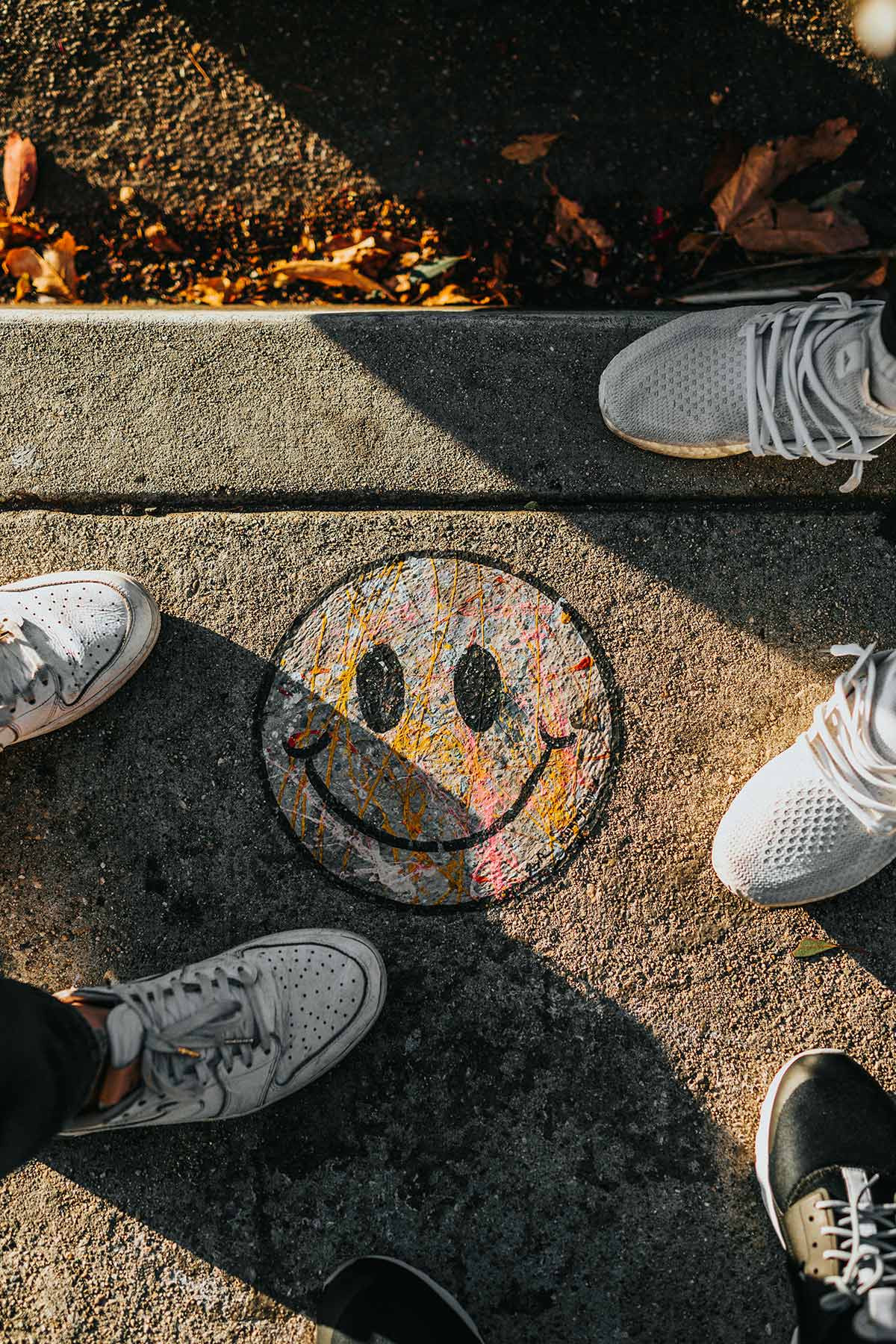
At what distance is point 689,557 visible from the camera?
1.93 meters

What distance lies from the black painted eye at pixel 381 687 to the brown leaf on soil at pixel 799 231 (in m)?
1.42

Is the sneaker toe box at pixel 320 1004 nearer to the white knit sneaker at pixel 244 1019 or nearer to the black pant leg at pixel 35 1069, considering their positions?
the white knit sneaker at pixel 244 1019

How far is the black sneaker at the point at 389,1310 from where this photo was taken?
63.2 inches

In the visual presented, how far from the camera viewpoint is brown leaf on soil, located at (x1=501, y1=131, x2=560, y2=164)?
83.6 inches

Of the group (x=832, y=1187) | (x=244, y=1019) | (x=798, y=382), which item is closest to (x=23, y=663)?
(x=244, y=1019)

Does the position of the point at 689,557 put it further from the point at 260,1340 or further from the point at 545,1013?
the point at 260,1340

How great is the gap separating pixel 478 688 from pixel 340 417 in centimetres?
76

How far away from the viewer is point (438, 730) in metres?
1.85

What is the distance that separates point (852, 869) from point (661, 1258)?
90cm

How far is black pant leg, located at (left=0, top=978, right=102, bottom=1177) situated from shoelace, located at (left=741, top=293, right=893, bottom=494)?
186 centimetres

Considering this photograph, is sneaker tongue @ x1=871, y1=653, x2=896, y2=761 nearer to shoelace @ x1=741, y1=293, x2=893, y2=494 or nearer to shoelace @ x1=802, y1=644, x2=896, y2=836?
shoelace @ x1=802, y1=644, x2=896, y2=836

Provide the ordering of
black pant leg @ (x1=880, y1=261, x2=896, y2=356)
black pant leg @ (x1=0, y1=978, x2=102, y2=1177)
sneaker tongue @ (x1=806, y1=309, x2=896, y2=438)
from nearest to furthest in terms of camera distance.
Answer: black pant leg @ (x1=0, y1=978, x2=102, y2=1177) → black pant leg @ (x1=880, y1=261, x2=896, y2=356) → sneaker tongue @ (x1=806, y1=309, x2=896, y2=438)

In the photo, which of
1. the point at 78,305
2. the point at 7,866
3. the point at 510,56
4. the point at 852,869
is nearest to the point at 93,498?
the point at 78,305

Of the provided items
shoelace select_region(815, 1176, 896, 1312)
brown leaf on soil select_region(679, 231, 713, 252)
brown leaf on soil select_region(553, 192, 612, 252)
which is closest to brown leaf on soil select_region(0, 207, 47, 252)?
brown leaf on soil select_region(553, 192, 612, 252)
